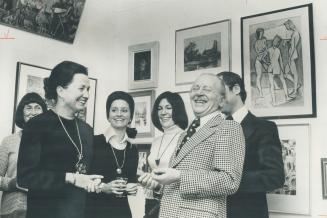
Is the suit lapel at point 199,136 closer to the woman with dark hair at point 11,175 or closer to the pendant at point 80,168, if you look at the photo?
the pendant at point 80,168

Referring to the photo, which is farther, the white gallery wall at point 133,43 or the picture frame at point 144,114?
the picture frame at point 144,114

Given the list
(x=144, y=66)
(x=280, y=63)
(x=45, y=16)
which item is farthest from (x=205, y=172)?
(x=45, y=16)

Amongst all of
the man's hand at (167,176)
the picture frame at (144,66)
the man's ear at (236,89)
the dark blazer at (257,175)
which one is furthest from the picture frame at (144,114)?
the man's hand at (167,176)

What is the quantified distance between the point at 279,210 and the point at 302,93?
0.51 meters

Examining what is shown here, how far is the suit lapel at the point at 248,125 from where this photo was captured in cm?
162

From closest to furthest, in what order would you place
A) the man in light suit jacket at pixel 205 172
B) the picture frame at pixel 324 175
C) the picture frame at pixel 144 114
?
the man in light suit jacket at pixel 205 172 < the picture frame at pixel 324 175 < the picture frame at pixel 144 114

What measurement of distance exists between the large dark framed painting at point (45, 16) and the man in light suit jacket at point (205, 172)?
898 mm

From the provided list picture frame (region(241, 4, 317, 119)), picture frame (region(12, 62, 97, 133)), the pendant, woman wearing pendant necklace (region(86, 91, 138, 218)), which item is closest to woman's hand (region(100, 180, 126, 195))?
woman wearing pendant necklace (region(86, 91, 138, 218))

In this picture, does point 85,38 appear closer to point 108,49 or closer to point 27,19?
point 108,49

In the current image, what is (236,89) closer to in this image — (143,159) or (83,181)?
(143,159)

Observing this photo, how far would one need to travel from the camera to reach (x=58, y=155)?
60.1 inches

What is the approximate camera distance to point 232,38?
6.30ft

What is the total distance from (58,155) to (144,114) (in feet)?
2.04

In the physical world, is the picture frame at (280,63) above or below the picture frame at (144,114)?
above
